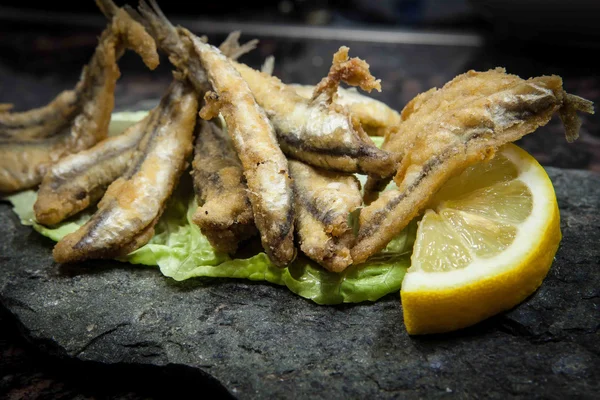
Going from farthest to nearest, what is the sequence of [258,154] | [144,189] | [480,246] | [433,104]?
[144,189] → [433,104] → [258,154] → [480,246]

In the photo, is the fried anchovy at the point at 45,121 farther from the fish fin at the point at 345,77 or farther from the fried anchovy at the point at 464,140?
the fried anchovy at the point at 464,140

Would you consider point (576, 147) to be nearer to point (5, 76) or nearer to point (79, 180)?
point (79, 180)

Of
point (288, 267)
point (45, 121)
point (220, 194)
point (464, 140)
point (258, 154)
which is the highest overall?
point (464, 140)

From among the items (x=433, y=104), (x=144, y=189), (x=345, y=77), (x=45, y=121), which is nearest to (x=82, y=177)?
(x=144, y=189)

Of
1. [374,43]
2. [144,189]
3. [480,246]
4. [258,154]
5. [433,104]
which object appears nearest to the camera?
[480,246]

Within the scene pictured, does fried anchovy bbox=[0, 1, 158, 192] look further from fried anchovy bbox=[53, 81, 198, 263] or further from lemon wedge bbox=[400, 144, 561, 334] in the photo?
lemon wedge bbox=[400, 144, 561, 334]

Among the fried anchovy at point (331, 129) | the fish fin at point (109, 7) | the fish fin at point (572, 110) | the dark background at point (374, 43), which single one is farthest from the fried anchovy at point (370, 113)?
the dark background at point (374, 43)

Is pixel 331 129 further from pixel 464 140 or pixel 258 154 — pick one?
pixel 464 140
